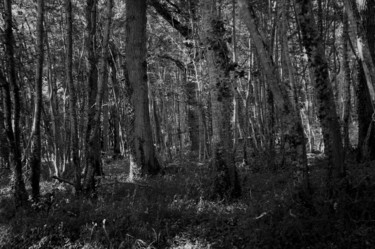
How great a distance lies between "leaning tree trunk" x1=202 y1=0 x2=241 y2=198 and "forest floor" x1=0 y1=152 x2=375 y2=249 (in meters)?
0.38

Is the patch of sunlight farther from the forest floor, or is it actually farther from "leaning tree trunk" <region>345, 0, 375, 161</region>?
"leaning tree trunk" <region>345, 0, 375, 161</region>

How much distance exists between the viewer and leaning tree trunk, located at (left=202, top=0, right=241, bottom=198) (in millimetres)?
7297

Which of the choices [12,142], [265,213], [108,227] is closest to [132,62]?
[12,142]

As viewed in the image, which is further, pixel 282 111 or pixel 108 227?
pixel 108 227

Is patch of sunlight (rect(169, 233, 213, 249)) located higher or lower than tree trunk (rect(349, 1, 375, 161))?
lower

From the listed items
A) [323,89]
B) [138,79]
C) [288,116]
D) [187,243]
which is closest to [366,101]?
A: [323,89]

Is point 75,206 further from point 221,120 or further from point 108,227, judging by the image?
point 221,120

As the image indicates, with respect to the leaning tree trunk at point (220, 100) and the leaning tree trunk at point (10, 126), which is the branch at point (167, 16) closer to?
the leaning tree trunk at point (220, 100)

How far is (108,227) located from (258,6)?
960cm

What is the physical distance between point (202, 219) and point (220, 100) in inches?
96.1

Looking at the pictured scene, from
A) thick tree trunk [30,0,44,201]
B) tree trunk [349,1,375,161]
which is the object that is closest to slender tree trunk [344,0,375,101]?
tree trunk [349,1,375,161]

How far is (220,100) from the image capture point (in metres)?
7.39

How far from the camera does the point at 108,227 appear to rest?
21.1 ft

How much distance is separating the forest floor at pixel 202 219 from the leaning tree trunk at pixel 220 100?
38cm
